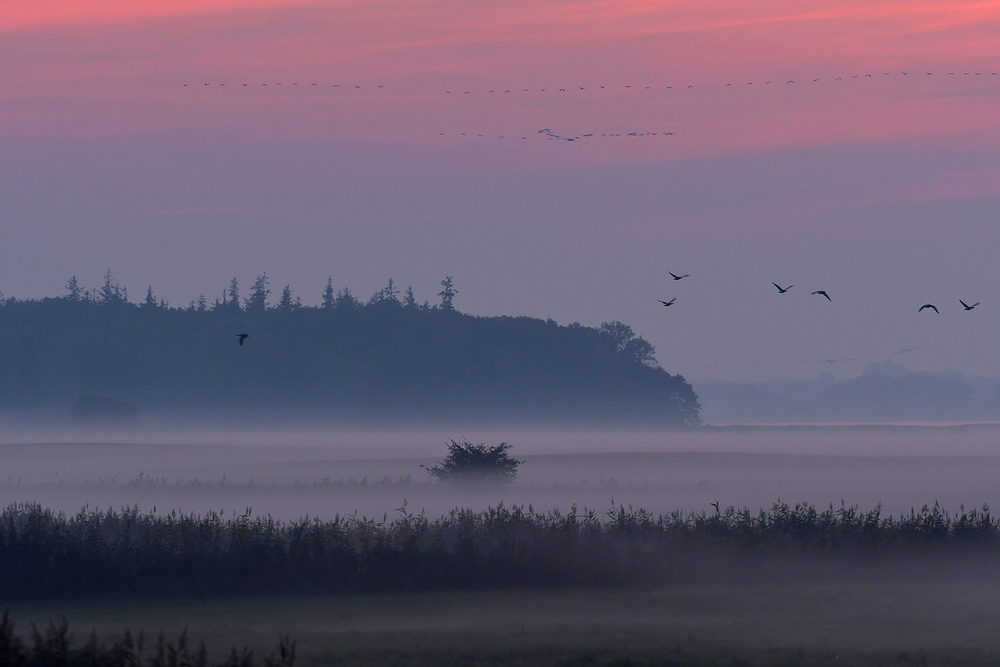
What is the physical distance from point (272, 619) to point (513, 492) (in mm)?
33629

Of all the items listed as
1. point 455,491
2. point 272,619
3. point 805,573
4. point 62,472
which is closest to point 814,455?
point 62,472

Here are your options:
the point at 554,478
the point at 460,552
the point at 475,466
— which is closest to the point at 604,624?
the point at 460,552

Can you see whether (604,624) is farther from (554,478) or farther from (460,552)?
(554,478)

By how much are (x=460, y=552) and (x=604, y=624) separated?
625 centimetres

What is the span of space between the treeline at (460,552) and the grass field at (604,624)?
3.31 feet

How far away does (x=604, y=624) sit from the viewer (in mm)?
25906

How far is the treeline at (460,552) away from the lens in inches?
1187

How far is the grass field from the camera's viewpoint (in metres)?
23.0

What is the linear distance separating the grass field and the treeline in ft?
3.31

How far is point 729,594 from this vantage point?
98.2ft

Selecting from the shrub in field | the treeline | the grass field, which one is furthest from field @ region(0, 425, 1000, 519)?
the grass field

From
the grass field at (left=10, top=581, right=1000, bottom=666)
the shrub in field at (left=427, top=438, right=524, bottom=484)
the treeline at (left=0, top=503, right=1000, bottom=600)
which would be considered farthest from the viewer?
the shrub in field at (left=427, top=438, right=524, bottom=484)

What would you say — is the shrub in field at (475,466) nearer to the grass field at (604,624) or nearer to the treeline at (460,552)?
the treeline at (460,552)

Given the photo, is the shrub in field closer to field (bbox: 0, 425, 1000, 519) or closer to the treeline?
field (bbox: 0, 425, 1000, 519)
